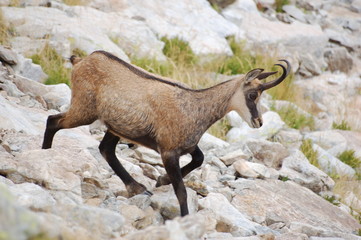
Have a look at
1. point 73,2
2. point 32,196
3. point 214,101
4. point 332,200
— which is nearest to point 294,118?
point 332,200

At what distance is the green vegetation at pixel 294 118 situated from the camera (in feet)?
39.7

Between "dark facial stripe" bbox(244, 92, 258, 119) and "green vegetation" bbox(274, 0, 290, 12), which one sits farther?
"green vegetation" bbox(274, 0, 290, 12)

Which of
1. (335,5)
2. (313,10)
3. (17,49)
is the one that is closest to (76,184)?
(17,49)

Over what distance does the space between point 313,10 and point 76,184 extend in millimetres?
16903

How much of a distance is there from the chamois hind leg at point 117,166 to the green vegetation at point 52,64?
312 cm

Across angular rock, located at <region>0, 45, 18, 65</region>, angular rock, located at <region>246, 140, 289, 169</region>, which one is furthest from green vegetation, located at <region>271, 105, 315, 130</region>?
angular rock, located at <region>0, 45, 18, 65</region>

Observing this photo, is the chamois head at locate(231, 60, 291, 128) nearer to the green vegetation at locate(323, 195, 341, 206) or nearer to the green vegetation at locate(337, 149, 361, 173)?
the green vegetation at locate(323, 195, 341, 206)

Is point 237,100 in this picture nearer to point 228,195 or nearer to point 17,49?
point 228,195

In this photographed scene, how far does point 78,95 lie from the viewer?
6070mm

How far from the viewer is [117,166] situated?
249 inches

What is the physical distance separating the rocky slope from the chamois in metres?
0.37

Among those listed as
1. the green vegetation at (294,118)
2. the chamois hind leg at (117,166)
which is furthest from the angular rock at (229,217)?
the green vegetation at (294,118)

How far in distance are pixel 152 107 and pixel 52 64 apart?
4.18 m

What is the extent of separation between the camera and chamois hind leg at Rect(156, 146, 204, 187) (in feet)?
20.4
